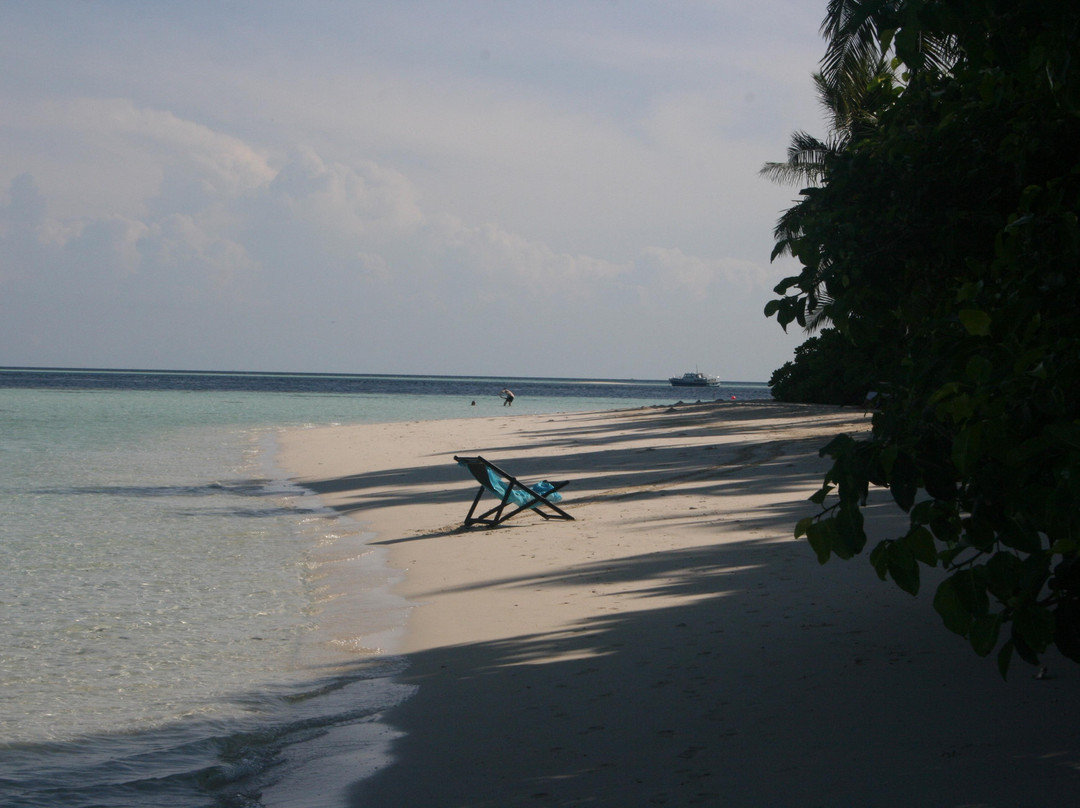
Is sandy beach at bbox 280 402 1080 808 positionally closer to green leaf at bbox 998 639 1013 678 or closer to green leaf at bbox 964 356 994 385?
green leaf at bbox 998 639 1013 678

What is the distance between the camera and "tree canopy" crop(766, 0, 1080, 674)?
2.49 m

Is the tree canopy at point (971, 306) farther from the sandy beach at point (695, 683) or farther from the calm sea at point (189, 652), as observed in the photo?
the calm sea at point (189, 652)

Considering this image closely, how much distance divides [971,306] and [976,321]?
0.39 m

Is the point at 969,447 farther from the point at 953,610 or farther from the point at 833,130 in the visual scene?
the point at 833,130

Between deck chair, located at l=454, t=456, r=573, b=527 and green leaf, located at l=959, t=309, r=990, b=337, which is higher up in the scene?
green leaf, located at l=959, t=309, r=990, b=337

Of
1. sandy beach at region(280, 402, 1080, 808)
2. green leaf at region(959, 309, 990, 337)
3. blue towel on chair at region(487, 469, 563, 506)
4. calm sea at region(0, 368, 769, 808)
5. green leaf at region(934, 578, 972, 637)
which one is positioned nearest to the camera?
green leaf at region(934, 578, 972, 637)

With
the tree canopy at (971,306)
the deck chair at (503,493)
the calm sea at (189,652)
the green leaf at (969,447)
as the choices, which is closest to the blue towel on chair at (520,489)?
the deck chair at (503,493)

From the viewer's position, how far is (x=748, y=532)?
32.5 ft

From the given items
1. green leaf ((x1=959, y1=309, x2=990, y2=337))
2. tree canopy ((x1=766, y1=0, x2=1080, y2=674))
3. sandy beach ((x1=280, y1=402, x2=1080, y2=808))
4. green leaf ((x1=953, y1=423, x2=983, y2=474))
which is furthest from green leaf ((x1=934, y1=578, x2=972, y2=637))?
sandy beach ((x1=280, y1=402, x2=1080, y2=808))

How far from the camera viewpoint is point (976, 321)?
2615 millimetres

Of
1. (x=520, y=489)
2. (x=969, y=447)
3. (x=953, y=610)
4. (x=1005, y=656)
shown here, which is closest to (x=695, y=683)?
(x=1005, y=656)

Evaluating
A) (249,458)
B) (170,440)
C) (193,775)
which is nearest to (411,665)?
(193,775)

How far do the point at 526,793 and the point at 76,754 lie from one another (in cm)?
259

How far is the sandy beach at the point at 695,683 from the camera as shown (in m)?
4.00
